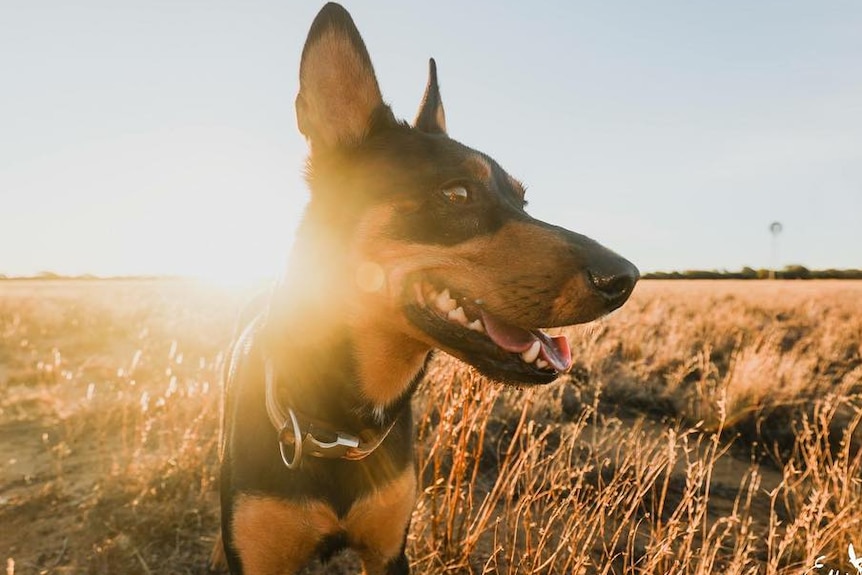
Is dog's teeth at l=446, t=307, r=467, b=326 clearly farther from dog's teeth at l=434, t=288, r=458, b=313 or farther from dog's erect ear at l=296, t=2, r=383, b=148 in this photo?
dog's erect ear at l=296, t=2, r=383, b=148

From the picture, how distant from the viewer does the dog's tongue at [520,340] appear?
214 centimetres

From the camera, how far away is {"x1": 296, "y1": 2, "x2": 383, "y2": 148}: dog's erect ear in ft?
7.72

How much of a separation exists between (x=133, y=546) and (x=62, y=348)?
10.5 metres

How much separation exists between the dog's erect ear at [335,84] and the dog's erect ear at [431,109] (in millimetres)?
589

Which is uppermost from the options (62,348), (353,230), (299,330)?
(353,230)

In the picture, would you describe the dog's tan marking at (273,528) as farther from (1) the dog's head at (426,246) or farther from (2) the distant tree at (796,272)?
(2) the distant tree at (796,272)

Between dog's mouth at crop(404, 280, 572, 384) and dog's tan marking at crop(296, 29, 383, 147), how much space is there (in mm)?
828

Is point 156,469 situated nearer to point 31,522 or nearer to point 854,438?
point 31,522

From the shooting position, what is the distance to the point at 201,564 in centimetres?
342

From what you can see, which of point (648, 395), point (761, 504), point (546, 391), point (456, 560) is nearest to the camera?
point (456, 560)

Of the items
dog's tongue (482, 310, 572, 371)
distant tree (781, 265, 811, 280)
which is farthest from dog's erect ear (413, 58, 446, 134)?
distant tree (781, 265, 811, 280)

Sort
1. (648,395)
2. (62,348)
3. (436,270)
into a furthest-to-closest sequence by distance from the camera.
Result: (62,348) → (648,395) → (436,270)

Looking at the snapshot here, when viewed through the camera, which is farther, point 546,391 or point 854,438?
point 546,391

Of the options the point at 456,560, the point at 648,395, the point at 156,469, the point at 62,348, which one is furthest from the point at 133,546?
the point at 62,348
